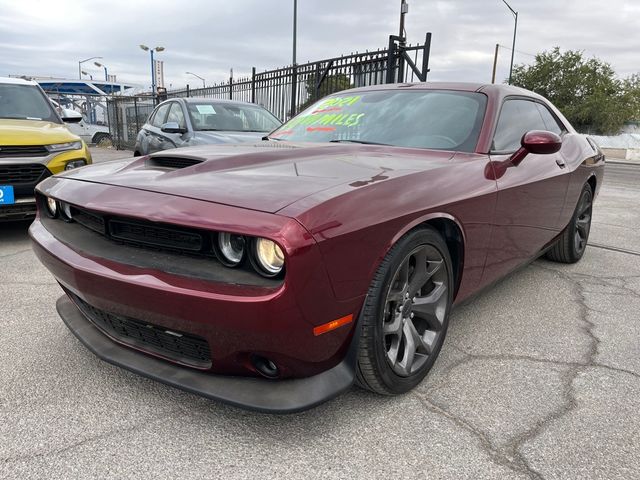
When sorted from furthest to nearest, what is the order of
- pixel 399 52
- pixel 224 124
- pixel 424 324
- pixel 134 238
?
pixel 399 52 < pixel 224 124 < pixel 424 324 < pixel 134 238

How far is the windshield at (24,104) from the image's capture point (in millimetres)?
5504

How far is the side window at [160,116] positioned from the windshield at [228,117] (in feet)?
2.68

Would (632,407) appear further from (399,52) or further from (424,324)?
(399,52)

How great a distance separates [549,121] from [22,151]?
4398 millimetres

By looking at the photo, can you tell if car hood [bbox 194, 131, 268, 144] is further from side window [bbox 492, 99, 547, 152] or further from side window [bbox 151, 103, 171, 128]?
side window [bbox 492, 99, 547, 152]

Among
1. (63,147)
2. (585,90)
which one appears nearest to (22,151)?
(63,147)

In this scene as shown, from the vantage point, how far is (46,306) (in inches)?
123

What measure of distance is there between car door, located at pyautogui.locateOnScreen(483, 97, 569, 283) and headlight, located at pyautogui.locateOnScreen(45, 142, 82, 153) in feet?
12.8

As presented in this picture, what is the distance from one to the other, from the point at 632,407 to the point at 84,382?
2.32 meters

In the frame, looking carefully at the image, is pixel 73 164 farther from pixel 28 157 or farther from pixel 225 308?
pixel 225 308

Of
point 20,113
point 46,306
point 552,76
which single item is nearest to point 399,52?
point 20,113

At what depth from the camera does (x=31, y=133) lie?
4.68 metres

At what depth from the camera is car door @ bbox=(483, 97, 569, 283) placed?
8.85 ft

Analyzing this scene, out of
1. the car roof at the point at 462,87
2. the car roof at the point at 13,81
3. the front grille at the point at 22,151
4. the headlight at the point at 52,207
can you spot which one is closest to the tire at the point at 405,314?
the car roof at the point at 462,87
